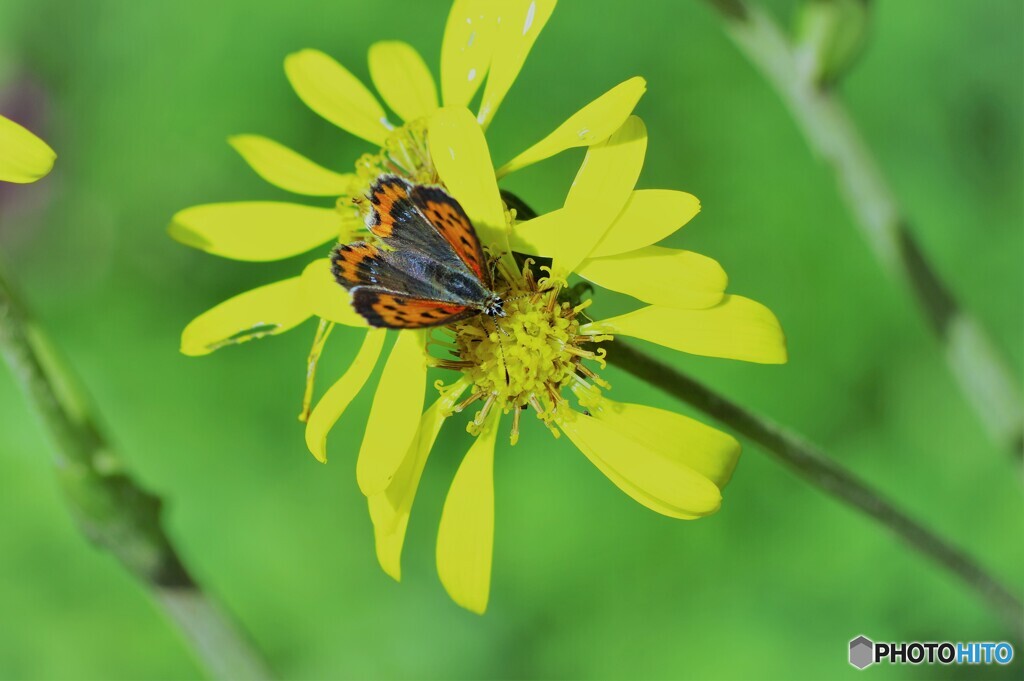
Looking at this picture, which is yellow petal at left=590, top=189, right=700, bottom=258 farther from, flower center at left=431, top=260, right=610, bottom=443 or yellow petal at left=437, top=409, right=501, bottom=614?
yellow petal at left=437, top=409, right=501, bottom=614

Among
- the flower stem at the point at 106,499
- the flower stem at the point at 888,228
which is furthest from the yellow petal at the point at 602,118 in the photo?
the flower stem at the point at 106,499

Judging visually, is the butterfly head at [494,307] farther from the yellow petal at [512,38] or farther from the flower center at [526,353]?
the yellow petal at [512,38]

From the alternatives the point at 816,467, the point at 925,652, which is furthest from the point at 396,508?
the point at 925,652

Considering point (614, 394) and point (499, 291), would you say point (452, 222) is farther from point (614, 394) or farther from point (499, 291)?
point (614, 394)

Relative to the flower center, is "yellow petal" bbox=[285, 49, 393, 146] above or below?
above

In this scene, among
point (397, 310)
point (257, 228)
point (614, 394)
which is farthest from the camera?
point (614, 394)

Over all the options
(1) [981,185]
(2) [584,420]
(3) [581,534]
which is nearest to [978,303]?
(1) [981,185]

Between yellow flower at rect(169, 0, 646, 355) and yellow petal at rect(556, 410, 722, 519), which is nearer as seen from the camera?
yellow petal at rect(556, 410, 722, 519)

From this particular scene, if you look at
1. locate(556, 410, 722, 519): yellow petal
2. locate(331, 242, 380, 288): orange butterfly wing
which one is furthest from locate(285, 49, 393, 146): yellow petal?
locate(556, 410, 722, 519): yellow petal
